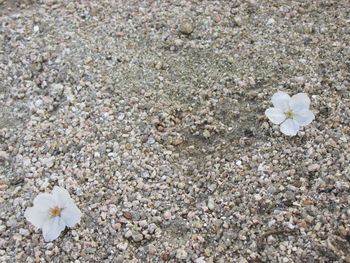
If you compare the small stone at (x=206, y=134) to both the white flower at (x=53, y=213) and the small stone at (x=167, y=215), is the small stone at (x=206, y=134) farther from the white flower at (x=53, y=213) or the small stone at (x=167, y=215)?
the white flower at (x=53, y=213)

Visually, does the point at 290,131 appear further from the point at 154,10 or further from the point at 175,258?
the point at 154,10

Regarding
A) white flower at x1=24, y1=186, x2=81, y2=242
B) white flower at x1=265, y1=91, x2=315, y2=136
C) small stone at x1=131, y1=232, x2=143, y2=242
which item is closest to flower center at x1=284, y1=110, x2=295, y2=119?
white flower at x1=265, y1=91, x2=315, y2=136

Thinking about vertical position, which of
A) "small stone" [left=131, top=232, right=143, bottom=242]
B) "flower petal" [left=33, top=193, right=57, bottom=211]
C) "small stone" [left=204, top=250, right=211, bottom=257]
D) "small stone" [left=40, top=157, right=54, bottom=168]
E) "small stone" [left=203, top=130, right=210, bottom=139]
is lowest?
"small stone" [left=131, top=232, right=143, bottom=242]

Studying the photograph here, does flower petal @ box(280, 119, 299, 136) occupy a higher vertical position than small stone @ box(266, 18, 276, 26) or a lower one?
lower

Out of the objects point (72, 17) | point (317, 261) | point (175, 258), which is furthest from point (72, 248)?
point (72, 17)

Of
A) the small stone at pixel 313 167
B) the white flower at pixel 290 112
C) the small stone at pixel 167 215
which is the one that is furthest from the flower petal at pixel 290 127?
the small stone at pixel 167 215

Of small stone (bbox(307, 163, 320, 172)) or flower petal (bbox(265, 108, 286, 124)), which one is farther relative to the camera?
flower petal (bbox(265, 108, 286, 124))

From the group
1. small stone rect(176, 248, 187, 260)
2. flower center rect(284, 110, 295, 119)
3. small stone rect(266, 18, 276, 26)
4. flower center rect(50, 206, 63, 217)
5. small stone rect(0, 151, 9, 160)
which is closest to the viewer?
small stone rect(176, 248, 187, 260)

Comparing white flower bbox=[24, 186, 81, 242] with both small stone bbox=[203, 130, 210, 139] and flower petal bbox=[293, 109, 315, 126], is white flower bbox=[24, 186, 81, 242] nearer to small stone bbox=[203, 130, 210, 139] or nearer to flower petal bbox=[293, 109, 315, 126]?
small stone bbox=[203, 130, 210, 139]
